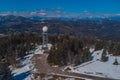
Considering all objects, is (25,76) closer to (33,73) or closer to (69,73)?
(33,73)

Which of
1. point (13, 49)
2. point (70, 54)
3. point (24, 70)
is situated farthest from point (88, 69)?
point (13, 49)

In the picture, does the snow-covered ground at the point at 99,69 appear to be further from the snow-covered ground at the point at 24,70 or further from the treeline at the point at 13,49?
the treeline at the point at 13,49

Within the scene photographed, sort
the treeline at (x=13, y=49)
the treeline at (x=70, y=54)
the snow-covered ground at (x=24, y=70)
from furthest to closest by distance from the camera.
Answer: the treeline at (x=70, y=54) < the snow-covered ground at (x=24, y=70) < the treeline at (x=13, y=49)

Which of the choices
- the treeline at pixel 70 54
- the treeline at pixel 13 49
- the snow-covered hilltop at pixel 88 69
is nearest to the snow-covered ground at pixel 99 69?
the snow-covered hilltop at pixel 88 69

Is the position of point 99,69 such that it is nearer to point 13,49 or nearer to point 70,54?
point 70,54

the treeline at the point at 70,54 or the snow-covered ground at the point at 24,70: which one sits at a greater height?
the treeline at the point at 70,54

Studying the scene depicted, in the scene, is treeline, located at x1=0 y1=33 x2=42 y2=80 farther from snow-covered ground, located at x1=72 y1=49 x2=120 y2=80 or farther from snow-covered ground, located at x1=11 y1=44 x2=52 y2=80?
snow-covered ground, located at x1=72 y1=49 x2=120 y2=80

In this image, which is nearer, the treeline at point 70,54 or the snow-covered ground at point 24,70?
the snow-covered ground at point 24,70

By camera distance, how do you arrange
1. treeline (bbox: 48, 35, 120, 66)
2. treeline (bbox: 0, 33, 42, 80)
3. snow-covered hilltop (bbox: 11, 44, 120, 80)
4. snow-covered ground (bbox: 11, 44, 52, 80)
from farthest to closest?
treeline (bbox: 48, 35, 120, 66)
snow-covered ground (bbox: 11, 44, 52, 80)
snow-covered hilltop (bbox: 11, 44, 120, 80)
treeline (bbox: 0, 33, 42, 80)

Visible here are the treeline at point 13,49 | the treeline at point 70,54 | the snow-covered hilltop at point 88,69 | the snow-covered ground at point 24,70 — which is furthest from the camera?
the treeline at point 70,54

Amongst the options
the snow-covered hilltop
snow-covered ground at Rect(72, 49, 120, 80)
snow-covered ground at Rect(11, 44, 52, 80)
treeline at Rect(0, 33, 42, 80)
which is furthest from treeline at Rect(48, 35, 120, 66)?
treeline at Rect(0, 33, 42, 80)

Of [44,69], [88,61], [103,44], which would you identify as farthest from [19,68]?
[103,44]
